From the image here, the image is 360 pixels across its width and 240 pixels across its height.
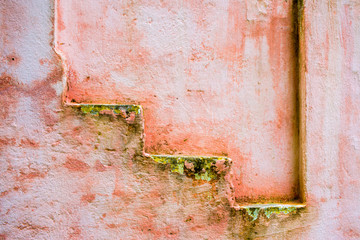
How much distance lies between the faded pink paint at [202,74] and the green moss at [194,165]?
9.2 inches

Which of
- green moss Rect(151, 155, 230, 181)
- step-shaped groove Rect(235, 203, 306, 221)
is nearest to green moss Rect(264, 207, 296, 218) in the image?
step-shaped groove Rect(235, 203, 306, 221)

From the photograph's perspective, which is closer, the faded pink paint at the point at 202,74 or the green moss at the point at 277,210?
the green moss at the point at 277,210

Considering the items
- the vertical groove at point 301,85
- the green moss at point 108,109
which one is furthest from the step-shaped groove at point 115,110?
the vertical groove at point 301,85

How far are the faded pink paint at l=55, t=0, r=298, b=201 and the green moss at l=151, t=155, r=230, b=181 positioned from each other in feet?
0.77

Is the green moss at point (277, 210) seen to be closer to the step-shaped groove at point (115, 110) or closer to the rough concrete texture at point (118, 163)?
the rough concrete texture at point (118, 163)

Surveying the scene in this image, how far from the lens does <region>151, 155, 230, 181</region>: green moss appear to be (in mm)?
1671

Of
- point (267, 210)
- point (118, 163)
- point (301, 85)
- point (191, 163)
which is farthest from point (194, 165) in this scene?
point (301, 85)

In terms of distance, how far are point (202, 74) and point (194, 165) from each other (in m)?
0.73

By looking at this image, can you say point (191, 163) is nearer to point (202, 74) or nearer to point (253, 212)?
point (253, 212)

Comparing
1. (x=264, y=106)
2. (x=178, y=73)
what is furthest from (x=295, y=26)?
(x=178, y=73)

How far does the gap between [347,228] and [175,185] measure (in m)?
1.39

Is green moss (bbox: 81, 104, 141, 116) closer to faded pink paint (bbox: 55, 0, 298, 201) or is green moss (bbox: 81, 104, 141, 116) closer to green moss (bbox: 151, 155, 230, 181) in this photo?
faded pink paint (bbox: 55, 0, 298, 201)

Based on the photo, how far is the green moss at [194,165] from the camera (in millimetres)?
1671

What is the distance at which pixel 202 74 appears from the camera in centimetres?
197
